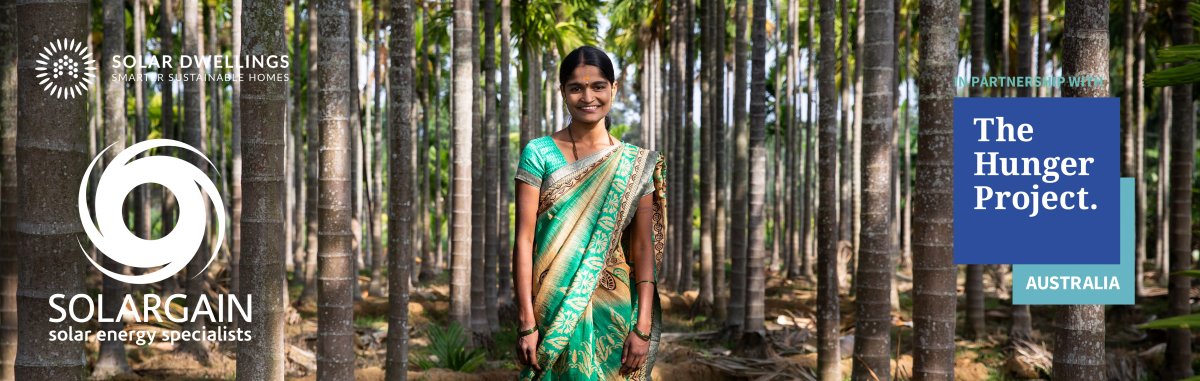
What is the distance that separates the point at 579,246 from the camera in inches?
137

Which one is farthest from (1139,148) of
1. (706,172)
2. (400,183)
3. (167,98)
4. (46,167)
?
(46,167)

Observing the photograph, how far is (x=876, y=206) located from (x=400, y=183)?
3.21m

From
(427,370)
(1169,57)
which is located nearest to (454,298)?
(427,370)

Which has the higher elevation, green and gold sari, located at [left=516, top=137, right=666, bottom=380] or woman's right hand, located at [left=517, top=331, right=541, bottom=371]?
green and gold sari, located at [left=516, top=137, right=666, bottom=380]

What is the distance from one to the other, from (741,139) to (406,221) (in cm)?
562

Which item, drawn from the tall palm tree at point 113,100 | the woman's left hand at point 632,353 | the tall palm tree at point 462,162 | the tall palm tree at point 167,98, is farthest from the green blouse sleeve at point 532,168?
the tall palm tree at point 167,98

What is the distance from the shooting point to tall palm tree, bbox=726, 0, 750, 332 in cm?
1166

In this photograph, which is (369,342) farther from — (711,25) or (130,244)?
(711,25)

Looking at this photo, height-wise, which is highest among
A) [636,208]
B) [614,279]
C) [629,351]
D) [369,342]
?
[636,208]

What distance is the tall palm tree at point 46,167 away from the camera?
315 centimetres

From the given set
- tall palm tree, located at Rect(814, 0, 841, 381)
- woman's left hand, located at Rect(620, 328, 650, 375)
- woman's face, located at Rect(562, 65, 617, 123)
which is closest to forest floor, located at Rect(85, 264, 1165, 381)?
tall palm tree, located at Rect(814, 0, 841, 381)

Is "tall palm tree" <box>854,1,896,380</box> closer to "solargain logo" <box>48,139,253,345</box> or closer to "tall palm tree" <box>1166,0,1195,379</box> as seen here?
"solargain logo" <box>48,139,253,345</box>

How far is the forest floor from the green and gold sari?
11.0ft

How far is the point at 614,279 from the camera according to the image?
3.54 m
